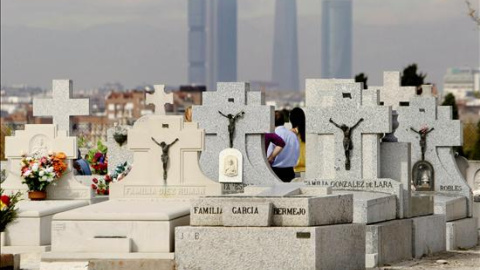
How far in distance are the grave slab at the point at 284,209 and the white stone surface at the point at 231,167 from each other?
7.11 m

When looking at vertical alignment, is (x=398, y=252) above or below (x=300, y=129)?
below

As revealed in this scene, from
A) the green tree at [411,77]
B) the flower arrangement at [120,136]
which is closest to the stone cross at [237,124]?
the flower arrangement at [120,136]

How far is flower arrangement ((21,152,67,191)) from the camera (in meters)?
19.7

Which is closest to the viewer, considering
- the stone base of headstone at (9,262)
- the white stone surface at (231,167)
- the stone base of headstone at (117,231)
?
the stone base of headstone at (9,262)

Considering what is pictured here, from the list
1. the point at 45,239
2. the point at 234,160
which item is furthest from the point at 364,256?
the point at 234,160

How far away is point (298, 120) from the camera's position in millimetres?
23453

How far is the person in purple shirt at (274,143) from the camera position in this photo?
22906 millimetres

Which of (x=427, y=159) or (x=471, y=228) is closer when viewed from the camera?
(x=471, y=228)

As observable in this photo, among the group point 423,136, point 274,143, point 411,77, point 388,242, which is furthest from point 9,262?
point 411,77

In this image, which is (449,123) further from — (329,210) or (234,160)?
(329,210)

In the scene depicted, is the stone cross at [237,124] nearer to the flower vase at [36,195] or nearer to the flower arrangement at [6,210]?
the flower vase at [36,195]

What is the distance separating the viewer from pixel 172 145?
18.9 metres

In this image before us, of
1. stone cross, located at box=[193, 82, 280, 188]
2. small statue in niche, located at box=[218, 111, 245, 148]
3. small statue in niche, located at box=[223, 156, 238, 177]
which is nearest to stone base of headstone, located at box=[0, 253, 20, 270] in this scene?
small statue in niche, located at box=[223, 156, 238, 177]

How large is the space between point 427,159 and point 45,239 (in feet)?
31.9
